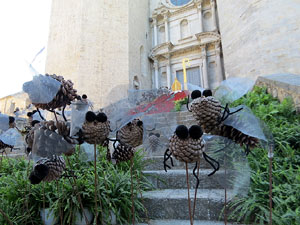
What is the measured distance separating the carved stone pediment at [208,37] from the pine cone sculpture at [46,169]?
13.1 m

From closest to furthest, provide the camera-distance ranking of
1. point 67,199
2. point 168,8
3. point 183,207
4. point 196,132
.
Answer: point 196,132
point 67,199
point 183,207
point 168,8

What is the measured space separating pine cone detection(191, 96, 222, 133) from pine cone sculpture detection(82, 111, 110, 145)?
30cm

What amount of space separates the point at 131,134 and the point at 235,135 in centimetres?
36

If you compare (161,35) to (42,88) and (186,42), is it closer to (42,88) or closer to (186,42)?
(186,42)

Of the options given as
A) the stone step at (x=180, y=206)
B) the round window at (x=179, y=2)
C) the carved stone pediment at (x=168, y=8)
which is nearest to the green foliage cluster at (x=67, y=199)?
the stone step at (x=180, y=206)

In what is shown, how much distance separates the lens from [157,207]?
1.73 metres

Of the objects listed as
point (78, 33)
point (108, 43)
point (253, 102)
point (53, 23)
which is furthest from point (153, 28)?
point (253, 102)

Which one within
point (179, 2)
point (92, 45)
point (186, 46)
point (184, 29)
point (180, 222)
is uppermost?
point (179, 2)

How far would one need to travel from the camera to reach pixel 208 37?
39.9ft

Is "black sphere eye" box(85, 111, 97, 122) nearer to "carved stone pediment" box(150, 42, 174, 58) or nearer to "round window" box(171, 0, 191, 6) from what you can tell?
"carved stone pediment" box(150, 42, 174, 58)

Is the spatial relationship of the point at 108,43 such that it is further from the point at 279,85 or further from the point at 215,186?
the point at 215,186

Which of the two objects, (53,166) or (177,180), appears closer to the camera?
(53,166)

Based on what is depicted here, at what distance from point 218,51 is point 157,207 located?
12140 mm

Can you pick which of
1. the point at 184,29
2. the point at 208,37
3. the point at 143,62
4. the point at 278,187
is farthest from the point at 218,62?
the point at 278,187
